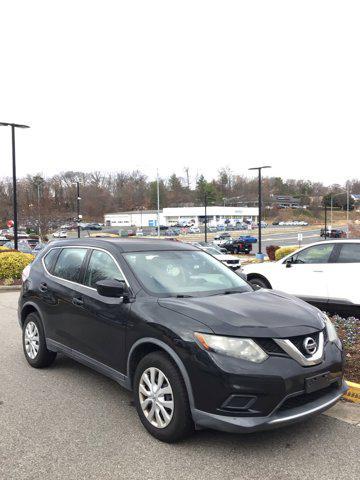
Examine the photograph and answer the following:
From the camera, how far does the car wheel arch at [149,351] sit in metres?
3.41

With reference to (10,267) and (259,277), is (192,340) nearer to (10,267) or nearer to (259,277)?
(259,277)

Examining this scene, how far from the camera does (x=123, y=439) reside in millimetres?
3680

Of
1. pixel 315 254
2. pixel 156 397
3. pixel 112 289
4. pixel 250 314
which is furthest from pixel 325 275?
pixel 156 397

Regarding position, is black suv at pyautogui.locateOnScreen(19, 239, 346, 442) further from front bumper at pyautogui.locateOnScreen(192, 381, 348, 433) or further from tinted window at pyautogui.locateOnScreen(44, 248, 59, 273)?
tinted window at pyautogui.locateOnScreen(44, 248, 59, 273)

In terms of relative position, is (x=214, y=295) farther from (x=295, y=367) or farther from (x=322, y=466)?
(x=322, y=466)

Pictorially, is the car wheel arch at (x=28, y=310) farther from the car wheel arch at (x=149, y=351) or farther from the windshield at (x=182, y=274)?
the car wheel arch at (x=149, y=351)

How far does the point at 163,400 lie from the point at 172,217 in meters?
114

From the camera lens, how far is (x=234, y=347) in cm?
333

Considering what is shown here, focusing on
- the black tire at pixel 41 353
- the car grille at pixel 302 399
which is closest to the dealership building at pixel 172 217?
the black tire at pixel 41 353

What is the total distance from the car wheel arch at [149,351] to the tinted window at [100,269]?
776 mm

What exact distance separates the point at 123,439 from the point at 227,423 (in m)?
0.97

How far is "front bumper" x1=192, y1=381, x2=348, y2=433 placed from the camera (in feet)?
10.5

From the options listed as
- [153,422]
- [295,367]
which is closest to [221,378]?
[295,367]

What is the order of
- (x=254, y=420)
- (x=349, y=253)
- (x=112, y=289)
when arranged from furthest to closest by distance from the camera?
Result: (x=349, y=253)
(x=112, y=289)
(x=254, y=420)
